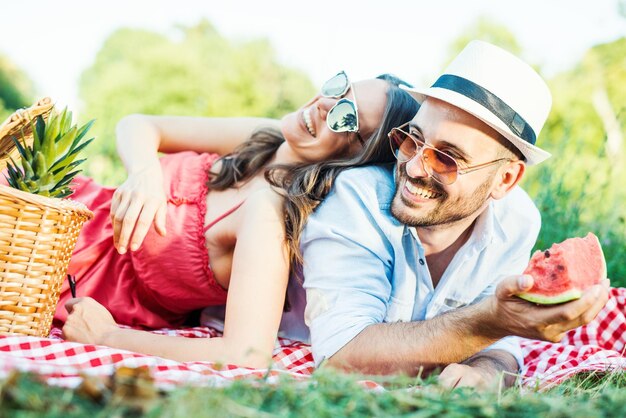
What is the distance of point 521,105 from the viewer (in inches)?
138

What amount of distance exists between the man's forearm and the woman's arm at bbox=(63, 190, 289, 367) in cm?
40

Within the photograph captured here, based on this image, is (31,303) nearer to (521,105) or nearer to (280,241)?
(280,241)

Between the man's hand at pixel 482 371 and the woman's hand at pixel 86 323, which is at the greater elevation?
the man's hand at pixel 482 371

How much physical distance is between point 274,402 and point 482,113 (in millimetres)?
2132

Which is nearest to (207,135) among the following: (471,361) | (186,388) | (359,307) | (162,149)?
(162,149)

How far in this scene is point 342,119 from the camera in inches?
153

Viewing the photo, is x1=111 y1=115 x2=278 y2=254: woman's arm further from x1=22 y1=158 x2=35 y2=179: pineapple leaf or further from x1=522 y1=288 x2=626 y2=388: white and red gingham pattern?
x1=522 y1=288 x2=626 y2=388: white and red gingham pattern

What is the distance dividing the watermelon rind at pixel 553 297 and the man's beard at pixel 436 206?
3.18 feet

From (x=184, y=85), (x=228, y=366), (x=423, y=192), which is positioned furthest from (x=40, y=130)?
(x=184, y=85)

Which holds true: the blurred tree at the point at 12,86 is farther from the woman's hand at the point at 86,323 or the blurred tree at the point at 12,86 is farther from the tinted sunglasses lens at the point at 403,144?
the tinted sunglasses lens at the point at 403,144

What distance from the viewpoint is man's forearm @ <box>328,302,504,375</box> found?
3.01 m

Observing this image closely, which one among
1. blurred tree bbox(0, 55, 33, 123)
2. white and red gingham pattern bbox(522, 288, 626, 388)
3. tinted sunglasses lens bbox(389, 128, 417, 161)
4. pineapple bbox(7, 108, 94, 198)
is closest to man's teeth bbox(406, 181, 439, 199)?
tinted sunglasses lens bbox(389, 128, 417, 161)

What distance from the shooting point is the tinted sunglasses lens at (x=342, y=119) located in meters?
3.88

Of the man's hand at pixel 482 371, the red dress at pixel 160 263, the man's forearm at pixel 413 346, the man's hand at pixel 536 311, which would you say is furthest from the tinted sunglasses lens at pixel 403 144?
the red dress at pixel 160 263
